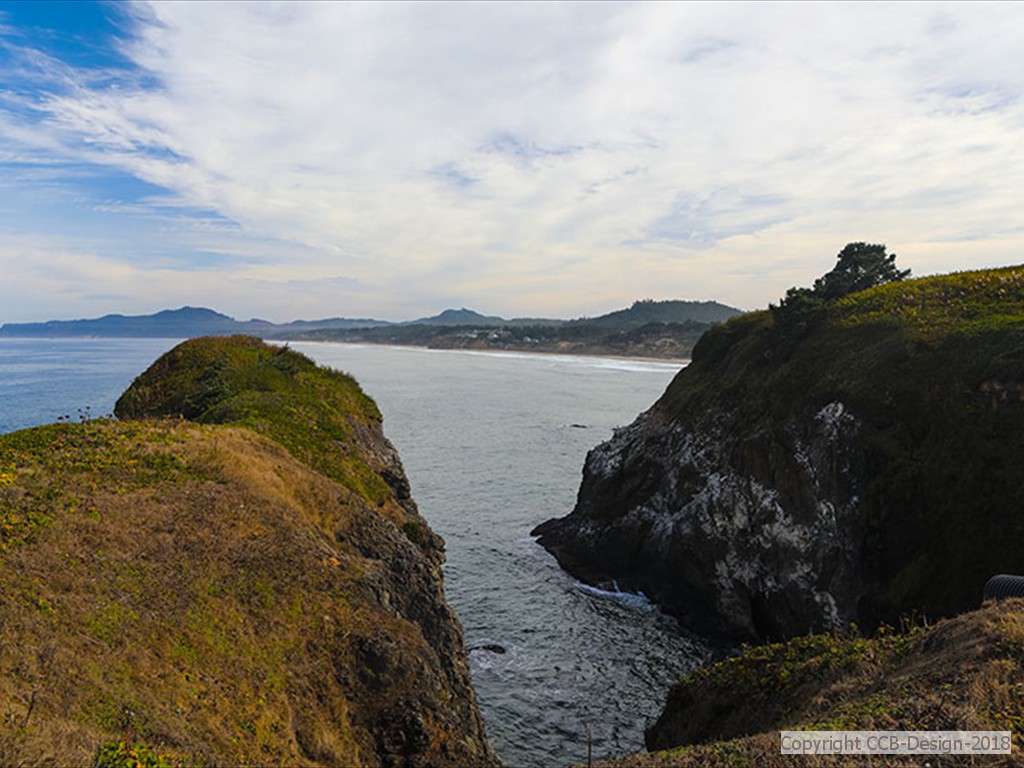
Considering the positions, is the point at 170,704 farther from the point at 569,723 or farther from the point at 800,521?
the point at 800,521

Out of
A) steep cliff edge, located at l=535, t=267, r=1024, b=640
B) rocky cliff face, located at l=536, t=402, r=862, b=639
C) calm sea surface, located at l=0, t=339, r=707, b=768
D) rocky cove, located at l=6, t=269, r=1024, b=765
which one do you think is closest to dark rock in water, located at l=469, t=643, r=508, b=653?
calm sea surface, located at l=0, t=339, r=707, b=768

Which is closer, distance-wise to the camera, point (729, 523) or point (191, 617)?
point (191, 617)

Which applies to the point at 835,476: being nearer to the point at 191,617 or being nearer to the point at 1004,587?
the point at 1004,587

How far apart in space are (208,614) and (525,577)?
2672 cm

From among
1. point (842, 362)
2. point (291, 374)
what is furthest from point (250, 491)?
point (842, 362)

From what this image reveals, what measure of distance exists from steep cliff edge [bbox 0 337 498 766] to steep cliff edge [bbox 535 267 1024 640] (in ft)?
58.3

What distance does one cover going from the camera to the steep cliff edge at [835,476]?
24.7 m

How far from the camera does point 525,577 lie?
3909 cm

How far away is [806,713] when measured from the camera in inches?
539

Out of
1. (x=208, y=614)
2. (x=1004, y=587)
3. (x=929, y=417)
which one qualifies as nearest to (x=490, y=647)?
(x=208, y=614)

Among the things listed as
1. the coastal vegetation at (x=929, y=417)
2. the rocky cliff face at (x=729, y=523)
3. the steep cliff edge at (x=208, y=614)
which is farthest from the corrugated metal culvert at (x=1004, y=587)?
the steep cliff edge at (x=208, y=614)

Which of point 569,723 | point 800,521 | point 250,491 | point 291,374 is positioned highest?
point 291,374

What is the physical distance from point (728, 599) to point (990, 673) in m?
22.4

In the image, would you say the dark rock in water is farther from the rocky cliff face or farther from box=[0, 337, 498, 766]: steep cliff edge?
the rocky cliff face
